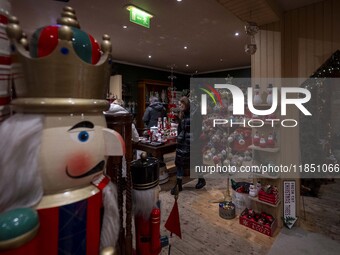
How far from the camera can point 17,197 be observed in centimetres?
48

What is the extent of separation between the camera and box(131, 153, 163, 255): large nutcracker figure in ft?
2.50

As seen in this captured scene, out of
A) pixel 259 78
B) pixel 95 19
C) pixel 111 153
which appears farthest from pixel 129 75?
pixel 111 153

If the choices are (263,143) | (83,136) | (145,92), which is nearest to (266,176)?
(263,143)

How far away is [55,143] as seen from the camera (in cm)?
51

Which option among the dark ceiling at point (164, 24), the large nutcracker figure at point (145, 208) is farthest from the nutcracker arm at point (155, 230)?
the dark ceiling at point (164, 24)

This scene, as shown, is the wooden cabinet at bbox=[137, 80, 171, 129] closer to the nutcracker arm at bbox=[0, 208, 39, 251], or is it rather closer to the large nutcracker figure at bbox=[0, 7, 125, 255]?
the large nutcracker figure at bbox=[0, 7, 125, 255]

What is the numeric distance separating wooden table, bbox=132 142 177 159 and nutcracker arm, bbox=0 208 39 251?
2.64 m

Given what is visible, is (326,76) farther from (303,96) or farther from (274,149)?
(274,149)

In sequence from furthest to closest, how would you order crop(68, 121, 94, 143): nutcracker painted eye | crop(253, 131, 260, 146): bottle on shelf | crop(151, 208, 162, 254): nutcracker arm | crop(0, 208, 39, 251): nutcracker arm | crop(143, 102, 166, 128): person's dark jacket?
1. crop(143, 102, 166, 128): person's dark jacket
2. crop(253, 131, 260, 146): bottle on shelf
3. crop(151, 208, 162, 254): nutcracker arm
4. crop(68, 121, 94, 143): nutcracker painted eye
5. crop(0, 208, 39, 251): nutcracker arm

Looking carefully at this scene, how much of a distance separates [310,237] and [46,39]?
106 inches

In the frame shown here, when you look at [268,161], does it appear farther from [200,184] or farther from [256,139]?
[200,184]

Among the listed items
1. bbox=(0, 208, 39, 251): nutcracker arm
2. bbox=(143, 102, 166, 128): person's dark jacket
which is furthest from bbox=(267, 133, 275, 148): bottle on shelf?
bbox=(143, 102, 166, 128): person's dark jacket

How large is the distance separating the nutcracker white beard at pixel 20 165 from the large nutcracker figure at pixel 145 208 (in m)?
0.33

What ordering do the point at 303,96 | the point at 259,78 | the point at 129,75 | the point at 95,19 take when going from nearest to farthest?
the point at 303,96
the point at 259,78
the point at 95,19
the point at 129,75
